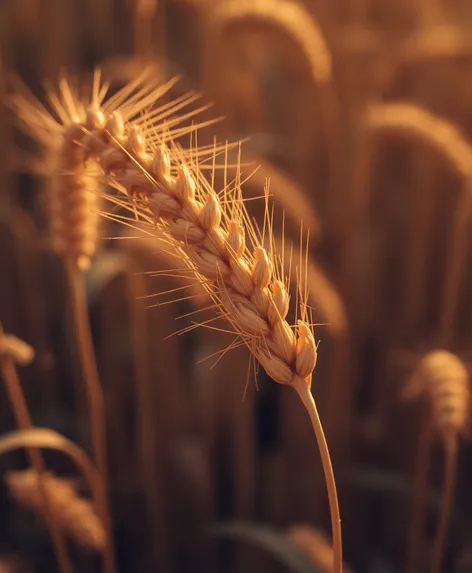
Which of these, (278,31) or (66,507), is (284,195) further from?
(66,507)

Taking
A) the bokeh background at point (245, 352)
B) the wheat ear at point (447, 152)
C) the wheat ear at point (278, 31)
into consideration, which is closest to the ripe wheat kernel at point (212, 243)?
the bokeh background at point (245, 352)

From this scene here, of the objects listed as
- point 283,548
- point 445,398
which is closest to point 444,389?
point 445,398

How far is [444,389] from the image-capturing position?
917 mm

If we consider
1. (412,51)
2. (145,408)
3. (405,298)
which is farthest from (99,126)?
(405,298)

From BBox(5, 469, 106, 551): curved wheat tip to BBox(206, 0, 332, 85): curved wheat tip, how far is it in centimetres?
90

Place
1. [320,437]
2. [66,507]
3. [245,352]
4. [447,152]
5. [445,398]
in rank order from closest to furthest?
1. [320,437]
2. [445,398]
3. [66,507]
4. [447,152]
5. [245,352]

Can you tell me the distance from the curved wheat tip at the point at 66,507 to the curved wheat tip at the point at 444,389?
0.48 meters

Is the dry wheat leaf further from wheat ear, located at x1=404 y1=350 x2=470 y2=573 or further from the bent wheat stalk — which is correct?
the bent wheat stalk

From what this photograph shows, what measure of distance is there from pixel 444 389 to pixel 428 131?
61 centimetres

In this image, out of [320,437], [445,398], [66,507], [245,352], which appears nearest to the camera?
[320,437]

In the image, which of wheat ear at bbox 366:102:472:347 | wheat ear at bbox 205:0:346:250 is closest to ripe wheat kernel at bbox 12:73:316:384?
wheat ear at bbox 366:102:472:347

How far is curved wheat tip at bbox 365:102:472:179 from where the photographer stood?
132 centimetres

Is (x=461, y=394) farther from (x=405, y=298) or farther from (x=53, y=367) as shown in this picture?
(x=53, y=367)

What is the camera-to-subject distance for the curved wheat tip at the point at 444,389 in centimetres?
88
